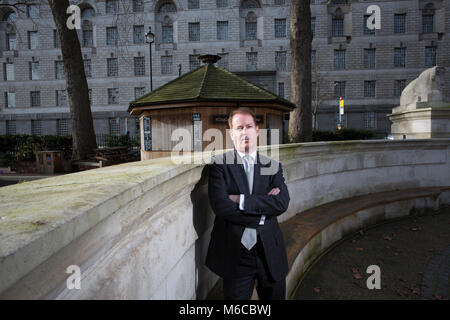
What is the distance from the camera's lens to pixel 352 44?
112ft

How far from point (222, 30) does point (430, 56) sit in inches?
1006

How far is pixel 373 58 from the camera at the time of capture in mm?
34719

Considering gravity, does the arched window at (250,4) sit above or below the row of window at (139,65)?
above

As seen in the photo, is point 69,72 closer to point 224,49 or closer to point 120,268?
point 120,268

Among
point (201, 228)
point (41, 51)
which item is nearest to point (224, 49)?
point (41, 51)

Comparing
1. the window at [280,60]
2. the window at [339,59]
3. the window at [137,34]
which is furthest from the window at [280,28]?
the window at [137,34]

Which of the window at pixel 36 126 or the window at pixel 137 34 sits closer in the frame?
the window at pixel 137 34

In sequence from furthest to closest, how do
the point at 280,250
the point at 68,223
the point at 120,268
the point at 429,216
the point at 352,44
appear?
the point at 352,44
the point at 429,216
the point at 280,250
the point at 120,268
the point at 68,223

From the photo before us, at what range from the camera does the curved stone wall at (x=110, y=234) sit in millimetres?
834

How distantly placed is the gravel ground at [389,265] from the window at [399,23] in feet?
123

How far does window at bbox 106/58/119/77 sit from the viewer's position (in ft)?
121

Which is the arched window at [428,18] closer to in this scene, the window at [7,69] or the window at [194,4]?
the window at [194,4]

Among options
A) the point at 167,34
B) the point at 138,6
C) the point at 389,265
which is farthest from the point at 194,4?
the point at 389,265
